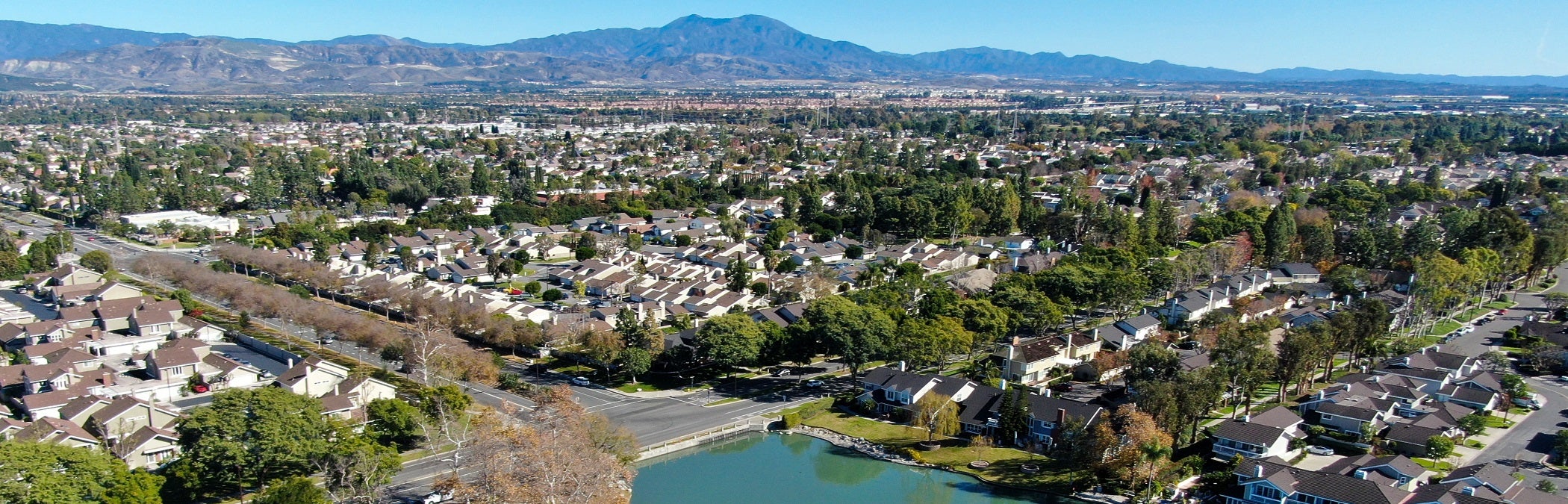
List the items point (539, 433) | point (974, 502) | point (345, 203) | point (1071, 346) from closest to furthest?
point (539, 433), point (974, 502), point (1071, 346), point (345, 203)

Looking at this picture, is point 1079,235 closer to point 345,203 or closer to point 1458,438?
point 1458,438

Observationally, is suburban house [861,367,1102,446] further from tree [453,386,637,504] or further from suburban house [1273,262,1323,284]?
suburban house [1273,262,1323,284]

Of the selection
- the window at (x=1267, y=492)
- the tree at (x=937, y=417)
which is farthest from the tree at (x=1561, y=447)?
the tree at (x=937, y=417)

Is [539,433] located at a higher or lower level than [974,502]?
higher

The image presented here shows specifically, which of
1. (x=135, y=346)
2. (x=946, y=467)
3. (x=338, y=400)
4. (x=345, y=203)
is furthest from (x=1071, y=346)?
(x=345, y=203)

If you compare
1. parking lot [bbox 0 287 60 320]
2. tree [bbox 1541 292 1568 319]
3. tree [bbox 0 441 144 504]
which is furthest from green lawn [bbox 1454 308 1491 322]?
parking lot [bbox 0 287 60 320]

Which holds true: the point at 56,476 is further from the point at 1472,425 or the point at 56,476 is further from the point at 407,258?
the point at 1472,425

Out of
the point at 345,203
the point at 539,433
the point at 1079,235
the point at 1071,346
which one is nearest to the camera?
the point at 539,433

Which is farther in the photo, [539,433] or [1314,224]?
[1314,224]
